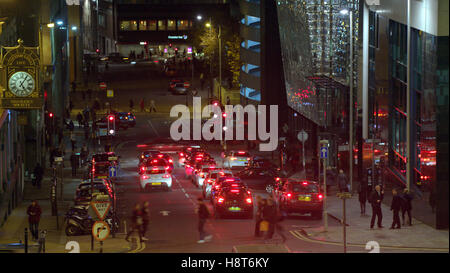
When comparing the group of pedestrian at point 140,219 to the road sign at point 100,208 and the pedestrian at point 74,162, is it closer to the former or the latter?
the road sign at point 100,208

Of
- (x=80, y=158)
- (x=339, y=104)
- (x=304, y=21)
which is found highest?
(x=304, y=21)

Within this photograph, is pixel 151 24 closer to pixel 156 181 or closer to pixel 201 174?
pixel 201 174

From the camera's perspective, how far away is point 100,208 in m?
26.2

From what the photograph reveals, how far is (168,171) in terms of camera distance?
4416cm

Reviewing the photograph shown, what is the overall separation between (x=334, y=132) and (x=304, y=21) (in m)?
7.63

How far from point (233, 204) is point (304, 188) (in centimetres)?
321

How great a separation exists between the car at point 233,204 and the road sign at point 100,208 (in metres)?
7.54

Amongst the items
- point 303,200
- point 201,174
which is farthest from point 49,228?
point 201,174

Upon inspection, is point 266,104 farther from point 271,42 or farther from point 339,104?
point 339,104

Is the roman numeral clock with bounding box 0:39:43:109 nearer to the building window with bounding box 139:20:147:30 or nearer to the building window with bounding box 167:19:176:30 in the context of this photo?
the building window with bounding box 139:20:147:30

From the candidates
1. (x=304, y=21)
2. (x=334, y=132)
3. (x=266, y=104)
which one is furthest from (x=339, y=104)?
(x=266, y=104)

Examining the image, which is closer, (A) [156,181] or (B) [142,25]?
(A) [156,181]

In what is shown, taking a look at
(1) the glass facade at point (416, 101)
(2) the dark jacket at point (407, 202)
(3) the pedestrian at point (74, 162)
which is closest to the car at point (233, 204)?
(2) the dark jacket at point (407, 202)
